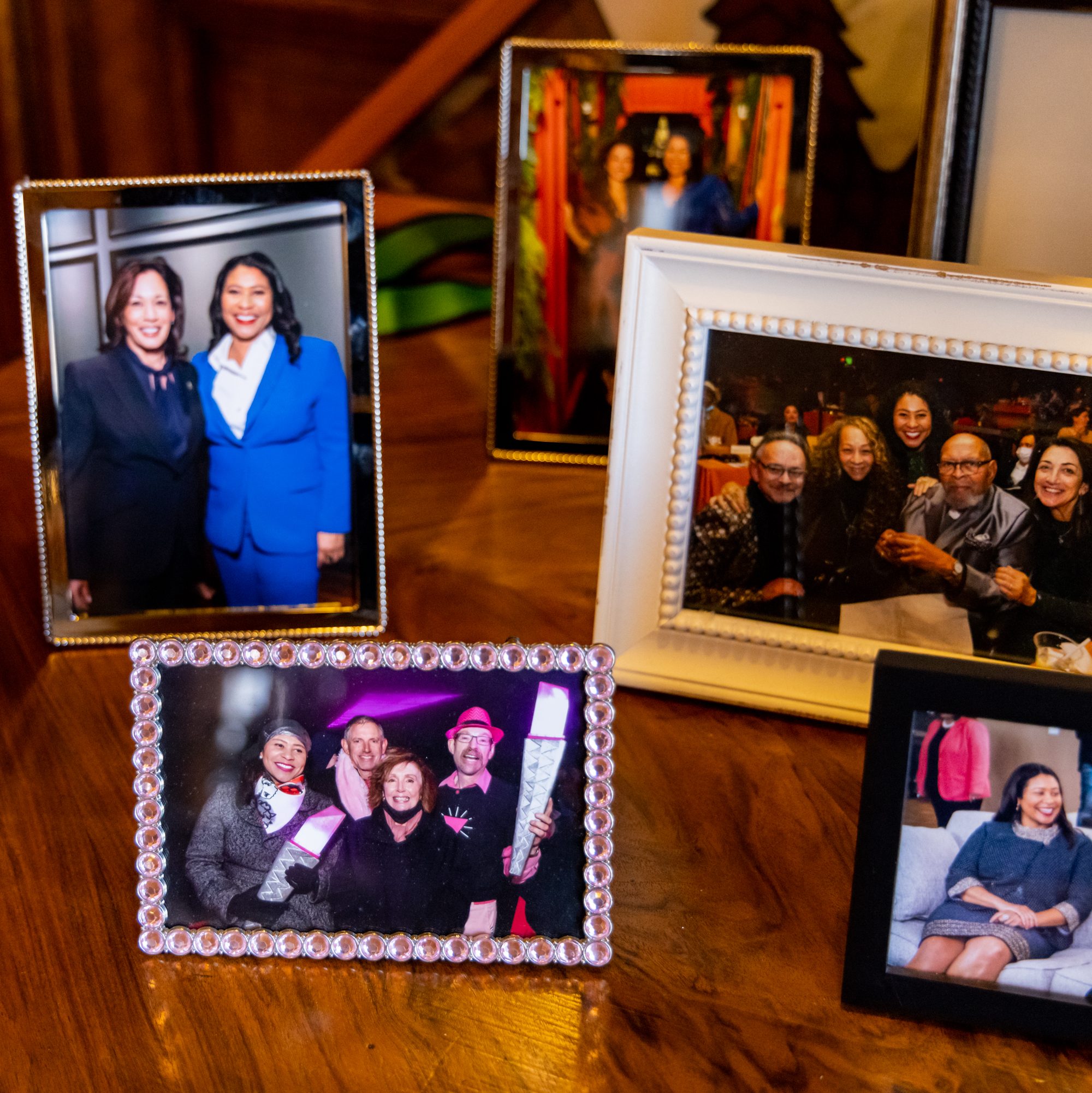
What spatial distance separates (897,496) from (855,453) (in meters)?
0.03

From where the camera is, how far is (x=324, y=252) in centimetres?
72

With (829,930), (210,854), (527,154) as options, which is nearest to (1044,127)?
(527,154)

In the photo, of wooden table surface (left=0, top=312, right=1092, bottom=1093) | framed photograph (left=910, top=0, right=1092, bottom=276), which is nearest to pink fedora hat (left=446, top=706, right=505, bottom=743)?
wooden table surface (left=0, top=312, right=1092, bottom=1093)

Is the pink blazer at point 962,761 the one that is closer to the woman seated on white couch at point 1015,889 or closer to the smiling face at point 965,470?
the woman seated on white couch at point 1015,889

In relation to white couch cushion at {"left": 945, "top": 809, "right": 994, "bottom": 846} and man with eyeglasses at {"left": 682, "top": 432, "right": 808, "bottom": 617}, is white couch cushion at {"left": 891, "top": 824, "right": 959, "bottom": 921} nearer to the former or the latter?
white couch cushion at {"left": 945, "top": 809, "right": 994, "bottom": 846}

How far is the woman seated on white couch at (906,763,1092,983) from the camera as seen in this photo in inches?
18.2

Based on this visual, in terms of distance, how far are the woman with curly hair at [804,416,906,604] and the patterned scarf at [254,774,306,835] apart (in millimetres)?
338

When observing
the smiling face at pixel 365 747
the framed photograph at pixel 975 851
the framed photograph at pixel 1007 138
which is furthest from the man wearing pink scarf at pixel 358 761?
the framed photograph at pixel 1007 138

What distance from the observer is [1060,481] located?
0.64 metres

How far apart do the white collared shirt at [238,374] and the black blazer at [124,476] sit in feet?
0.05

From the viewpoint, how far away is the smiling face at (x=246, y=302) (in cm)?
72

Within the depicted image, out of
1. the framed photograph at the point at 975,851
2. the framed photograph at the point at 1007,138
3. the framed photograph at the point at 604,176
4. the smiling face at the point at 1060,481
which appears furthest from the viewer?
the framed photograph at the point at 604,176

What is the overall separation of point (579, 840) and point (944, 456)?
1.02 ft

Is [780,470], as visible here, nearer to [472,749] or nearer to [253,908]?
[472,749]
